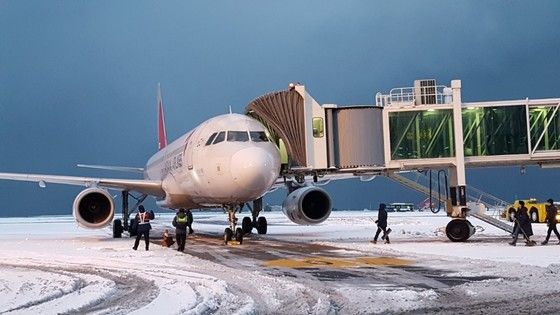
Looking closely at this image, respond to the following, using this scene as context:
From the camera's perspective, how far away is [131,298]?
29.0ft

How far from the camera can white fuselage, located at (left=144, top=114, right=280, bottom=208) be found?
17203 millimetres

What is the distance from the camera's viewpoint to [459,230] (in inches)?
757

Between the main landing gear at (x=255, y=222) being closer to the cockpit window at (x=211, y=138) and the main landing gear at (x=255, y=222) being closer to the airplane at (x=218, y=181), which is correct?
the airplane at (x=218, y=181)

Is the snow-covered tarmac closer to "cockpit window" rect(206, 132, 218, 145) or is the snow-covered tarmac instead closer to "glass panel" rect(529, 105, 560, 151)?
"cockpit window" rect(206, 132, 218, 145)

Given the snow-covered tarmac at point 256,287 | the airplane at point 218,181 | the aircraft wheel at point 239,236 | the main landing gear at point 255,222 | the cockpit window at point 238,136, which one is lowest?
the snow-covered tarmac at point 256,287

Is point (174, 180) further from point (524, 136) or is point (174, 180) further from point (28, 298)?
point (28, 298)

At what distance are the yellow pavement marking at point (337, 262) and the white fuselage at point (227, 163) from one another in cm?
333

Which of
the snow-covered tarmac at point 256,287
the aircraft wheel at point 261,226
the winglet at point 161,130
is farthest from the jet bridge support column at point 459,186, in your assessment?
the winglet at point 161,130


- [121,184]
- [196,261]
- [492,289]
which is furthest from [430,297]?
[121,184]

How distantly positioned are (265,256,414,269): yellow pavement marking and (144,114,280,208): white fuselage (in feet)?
10.9

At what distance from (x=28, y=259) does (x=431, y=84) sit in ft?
37.8

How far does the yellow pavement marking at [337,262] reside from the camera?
12883mm

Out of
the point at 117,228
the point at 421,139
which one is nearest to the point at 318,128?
the point at 421,139

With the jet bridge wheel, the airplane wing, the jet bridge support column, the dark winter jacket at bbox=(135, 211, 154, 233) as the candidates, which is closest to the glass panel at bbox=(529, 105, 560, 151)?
the jet bridge support column
